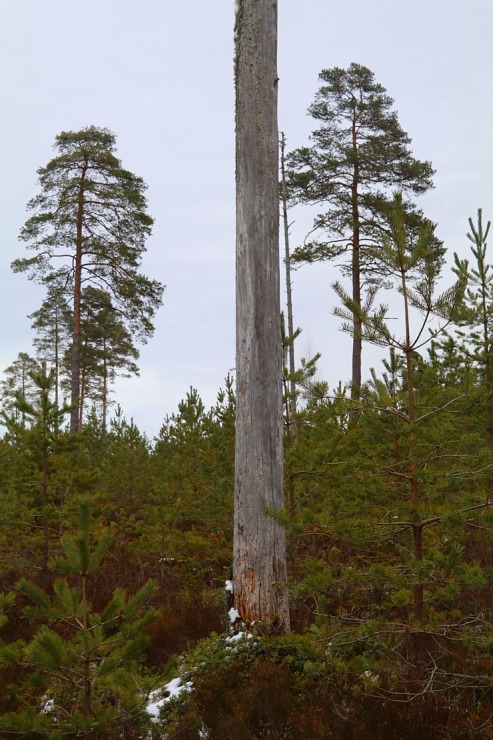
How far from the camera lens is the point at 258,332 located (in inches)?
230

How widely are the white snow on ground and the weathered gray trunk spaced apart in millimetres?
766

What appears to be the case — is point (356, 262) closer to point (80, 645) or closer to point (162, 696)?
point (162, 696)

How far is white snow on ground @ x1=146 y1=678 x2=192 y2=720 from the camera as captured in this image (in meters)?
4.97

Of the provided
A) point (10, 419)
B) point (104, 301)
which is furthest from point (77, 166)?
point (10, 419)

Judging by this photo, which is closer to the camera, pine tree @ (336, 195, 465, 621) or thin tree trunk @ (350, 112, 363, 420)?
pine tree @ (336, 195, 465, 621)

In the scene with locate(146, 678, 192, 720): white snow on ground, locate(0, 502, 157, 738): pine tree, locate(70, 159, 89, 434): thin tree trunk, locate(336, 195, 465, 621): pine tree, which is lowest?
locate(146, 678, 192, 720): white snow on ground

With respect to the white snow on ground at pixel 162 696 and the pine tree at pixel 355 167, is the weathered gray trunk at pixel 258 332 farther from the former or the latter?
the pine tree at pixel 355 167

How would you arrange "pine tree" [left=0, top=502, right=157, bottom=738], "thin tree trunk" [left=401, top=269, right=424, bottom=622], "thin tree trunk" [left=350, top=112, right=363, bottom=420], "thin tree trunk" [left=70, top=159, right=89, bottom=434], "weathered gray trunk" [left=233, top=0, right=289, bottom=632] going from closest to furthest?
"pine tree" [left=0, top=502, right=157, bottom=738]
"thin tree trunk" [left=401, top=269, right=424, bottom=622]
"weathered gray trunk" [left=233, top=0, right=289, bottom=632]
"thin tree trunk" [left=350, top=112, right=363, bottom=420]
"thin tree trunk" [left=70, top=159, right=89, bottom=434]

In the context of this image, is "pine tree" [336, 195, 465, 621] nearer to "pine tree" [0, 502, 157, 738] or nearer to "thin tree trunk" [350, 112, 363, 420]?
"pine tree" [0, 502, 157, 738]

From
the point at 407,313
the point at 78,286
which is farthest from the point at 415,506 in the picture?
the point at 78,286

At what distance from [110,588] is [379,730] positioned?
220 inches

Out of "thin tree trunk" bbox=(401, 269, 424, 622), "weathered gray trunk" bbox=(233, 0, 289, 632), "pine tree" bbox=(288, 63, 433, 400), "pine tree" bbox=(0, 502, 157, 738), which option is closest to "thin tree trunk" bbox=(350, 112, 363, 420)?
"pine tree" bbox=(288, 63, 433, 400)

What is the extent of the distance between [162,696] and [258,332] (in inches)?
125

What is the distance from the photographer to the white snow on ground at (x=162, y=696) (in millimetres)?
4973
